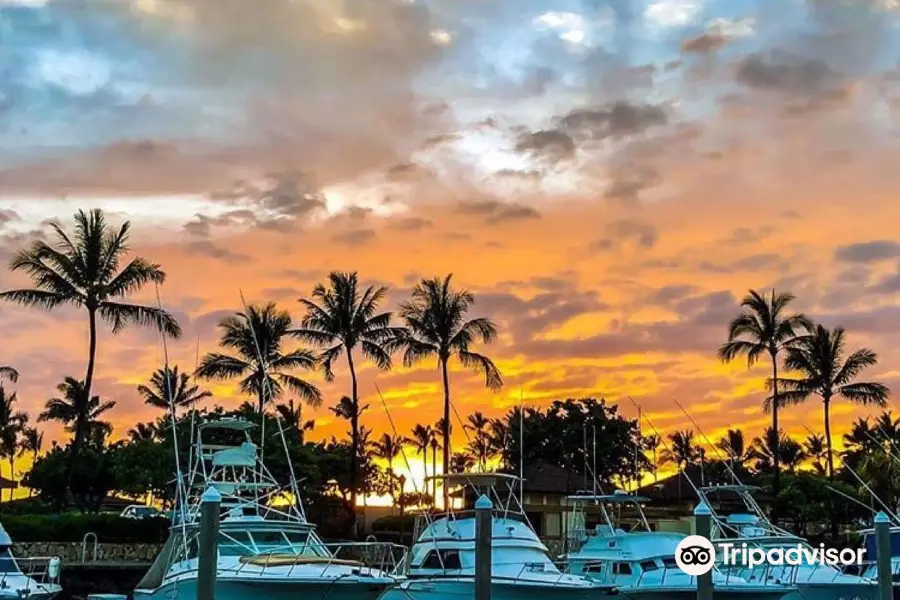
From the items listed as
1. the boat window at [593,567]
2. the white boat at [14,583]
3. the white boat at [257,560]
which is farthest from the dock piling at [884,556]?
the white boat at [14,583]

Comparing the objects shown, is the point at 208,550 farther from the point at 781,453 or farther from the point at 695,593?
the point at 781,453

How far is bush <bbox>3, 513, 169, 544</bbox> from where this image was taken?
35938 millimetres

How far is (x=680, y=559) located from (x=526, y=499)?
42146mm

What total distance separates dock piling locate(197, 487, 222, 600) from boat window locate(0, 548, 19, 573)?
11093 mm

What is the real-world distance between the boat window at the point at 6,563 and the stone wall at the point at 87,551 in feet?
35.7

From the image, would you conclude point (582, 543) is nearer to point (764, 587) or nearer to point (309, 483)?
point (764, 587)

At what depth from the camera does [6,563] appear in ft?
73.4

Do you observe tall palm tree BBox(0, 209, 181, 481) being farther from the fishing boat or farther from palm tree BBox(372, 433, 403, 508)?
palm tree BBox(372, 433, 403, 508)

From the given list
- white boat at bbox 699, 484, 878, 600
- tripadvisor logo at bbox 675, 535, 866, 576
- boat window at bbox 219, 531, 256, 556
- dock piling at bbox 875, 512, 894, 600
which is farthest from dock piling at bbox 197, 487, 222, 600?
tripadvisor logo at bbox 675, 535, 866, 576

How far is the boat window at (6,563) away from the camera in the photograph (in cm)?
2228

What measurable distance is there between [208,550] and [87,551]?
79.4 ft

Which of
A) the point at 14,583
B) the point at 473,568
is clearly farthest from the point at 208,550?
the point at 14,583

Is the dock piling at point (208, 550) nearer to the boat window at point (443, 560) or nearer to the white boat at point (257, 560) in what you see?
the white boat at point (257, 560)

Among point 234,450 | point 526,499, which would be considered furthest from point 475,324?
point 234,450
